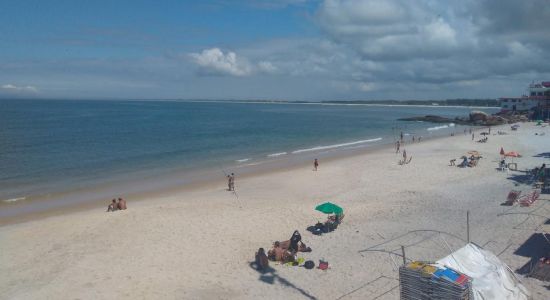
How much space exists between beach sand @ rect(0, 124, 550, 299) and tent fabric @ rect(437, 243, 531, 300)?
116 centimetres

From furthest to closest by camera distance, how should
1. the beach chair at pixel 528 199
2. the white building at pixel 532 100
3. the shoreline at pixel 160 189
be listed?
1. the white building at pixel 532 100
2. the shoreline at pixel 160 189
3. the beach chair at pixel 528 199

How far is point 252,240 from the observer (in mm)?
14773

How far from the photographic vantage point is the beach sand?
37.2 feet

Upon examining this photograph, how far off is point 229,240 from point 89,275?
466 cm

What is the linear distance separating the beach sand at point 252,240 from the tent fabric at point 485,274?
116 cm

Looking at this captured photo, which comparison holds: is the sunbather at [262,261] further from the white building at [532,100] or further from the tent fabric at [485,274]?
the white building at [532,100]

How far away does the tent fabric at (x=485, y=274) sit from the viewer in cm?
913

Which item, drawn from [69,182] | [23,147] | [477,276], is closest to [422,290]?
[477,276]

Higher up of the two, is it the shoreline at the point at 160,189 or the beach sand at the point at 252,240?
the beach sand at the point at 252,240

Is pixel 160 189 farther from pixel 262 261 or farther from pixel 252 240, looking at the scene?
pixel 262 261

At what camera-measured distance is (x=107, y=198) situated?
23.6m

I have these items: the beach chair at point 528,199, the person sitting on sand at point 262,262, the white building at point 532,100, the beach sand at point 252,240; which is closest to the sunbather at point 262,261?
the person sitting on sand at point 262,262

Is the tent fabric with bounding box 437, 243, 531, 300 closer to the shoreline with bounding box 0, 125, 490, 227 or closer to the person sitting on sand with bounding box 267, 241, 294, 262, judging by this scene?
the person sitting on sand with bounding box 267, 241, 294, 262

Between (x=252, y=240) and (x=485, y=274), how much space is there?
306 inches
